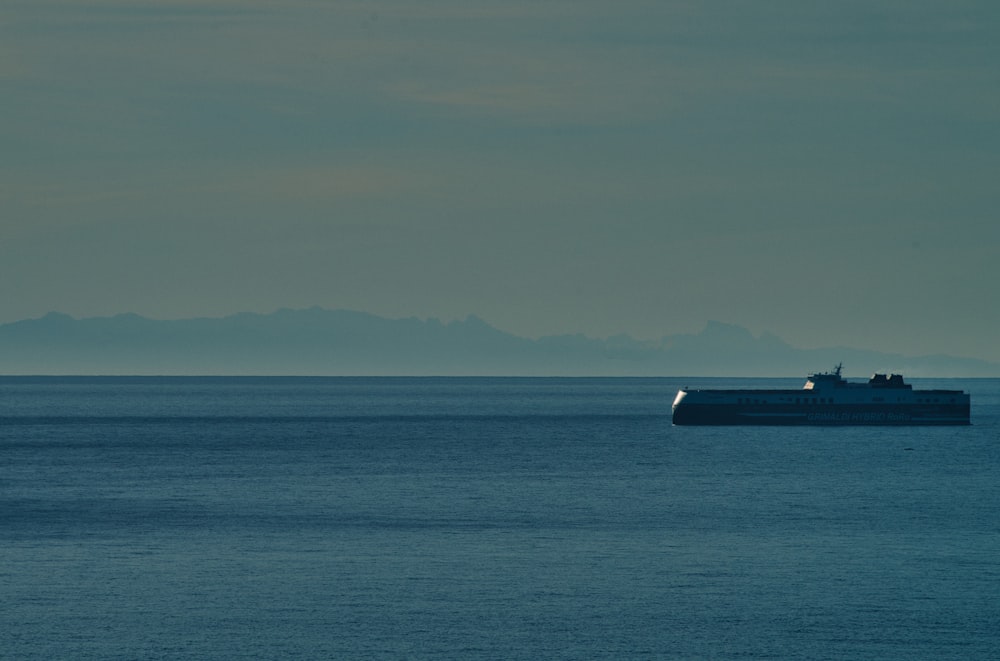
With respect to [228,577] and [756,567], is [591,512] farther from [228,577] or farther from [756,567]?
[228,577]

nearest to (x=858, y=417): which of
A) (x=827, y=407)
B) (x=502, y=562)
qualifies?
(x=827, y=407)

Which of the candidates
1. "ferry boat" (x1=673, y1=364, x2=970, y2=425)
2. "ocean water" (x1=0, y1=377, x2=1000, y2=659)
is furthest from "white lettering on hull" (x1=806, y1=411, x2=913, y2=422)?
"ocean water" (x1=0, y1=377, x2=1000, y2=659)

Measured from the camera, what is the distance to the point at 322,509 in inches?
3661

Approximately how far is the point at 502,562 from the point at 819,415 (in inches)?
4962

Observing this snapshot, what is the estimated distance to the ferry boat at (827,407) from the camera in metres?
185

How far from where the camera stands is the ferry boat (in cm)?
18462

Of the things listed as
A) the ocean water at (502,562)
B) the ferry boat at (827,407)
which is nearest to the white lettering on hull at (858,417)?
the ferry boat at (827,407)

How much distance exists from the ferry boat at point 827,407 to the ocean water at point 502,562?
179 ft

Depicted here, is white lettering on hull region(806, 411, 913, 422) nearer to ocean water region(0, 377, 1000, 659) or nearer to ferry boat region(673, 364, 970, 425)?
ferry boat region(673, 364, 970, 425)

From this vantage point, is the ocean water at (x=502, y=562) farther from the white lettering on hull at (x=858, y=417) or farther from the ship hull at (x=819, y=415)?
the white lettering on hull at (x=858, y=417)

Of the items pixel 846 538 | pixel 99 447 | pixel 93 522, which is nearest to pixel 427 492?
pixel 93 522

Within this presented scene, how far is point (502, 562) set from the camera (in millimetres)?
67375

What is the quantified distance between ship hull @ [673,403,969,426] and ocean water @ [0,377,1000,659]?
53829mm

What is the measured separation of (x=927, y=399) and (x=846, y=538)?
117 metres
